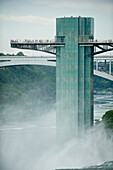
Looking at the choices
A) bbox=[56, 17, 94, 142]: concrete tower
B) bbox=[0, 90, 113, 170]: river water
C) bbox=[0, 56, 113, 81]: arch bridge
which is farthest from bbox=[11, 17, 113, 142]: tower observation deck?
bbox=[0, 56, 113, 81]: arch bridge

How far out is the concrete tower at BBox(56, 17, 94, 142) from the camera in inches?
1587

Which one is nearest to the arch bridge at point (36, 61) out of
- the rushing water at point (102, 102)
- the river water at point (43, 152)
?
the rushing water at point (102, 102)

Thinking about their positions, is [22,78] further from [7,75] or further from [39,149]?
[39,149]

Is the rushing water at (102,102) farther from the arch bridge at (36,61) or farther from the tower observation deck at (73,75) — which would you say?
the tower observation deck at (73,75)

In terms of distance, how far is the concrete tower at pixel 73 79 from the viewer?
40.3 meters

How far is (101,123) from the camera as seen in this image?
45.2 m

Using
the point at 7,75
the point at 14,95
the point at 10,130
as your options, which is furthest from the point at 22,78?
the point at 10,130

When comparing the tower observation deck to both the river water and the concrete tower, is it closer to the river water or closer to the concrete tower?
the concrete tower

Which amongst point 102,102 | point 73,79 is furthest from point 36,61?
point 73,79

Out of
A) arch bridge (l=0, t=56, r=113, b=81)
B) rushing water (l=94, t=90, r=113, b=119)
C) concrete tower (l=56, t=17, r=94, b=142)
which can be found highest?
concrete tower (l=56, t=17, r=94, b=142)

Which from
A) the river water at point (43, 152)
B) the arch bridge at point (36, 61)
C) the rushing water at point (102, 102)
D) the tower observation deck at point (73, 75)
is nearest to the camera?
the river water at point (43, 152)

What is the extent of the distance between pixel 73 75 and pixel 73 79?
253 mm

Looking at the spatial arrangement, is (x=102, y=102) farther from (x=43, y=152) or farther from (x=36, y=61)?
(x=43, y=152)

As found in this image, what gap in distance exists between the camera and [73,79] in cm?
4053
